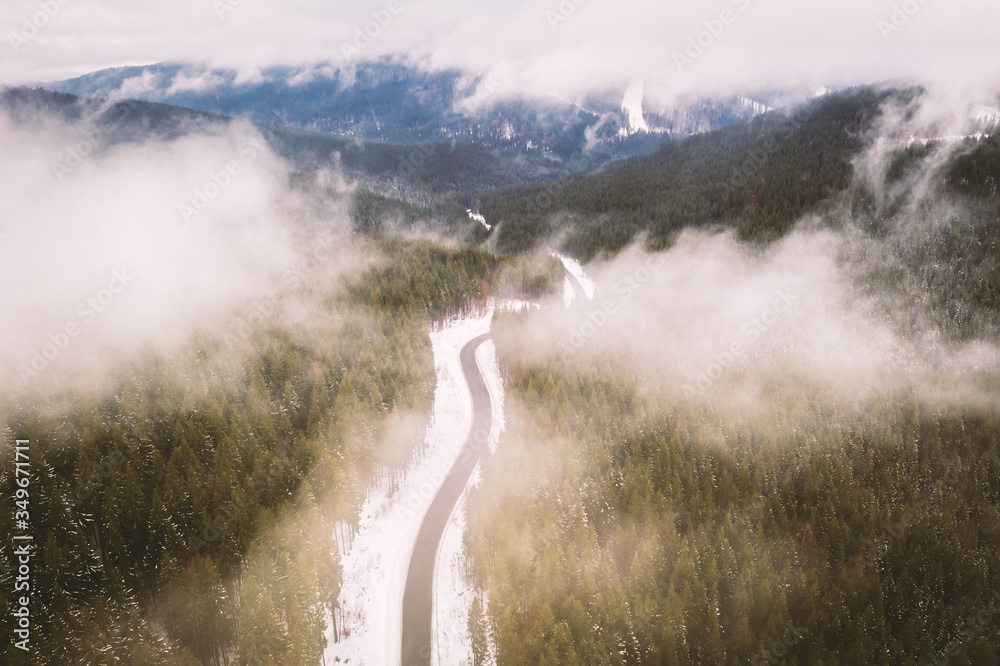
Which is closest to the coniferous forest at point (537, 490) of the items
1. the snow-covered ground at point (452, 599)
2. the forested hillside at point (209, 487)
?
the forested hillside at point (209, 487)

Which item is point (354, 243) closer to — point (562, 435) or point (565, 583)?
point (562, 435)

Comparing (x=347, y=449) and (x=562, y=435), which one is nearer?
(x=347, y=449)

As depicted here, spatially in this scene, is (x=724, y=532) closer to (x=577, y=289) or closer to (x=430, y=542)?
(x=430, y=542)

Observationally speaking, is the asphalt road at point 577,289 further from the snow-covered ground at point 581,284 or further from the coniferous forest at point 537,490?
the coniferous forest at point 537,490

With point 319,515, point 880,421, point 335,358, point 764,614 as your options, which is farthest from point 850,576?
point 335,358

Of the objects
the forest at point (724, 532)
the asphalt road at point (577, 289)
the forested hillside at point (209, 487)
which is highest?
the asphalt road at point (577, 289)

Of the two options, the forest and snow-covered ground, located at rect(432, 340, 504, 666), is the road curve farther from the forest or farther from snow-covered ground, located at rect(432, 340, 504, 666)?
the forest
